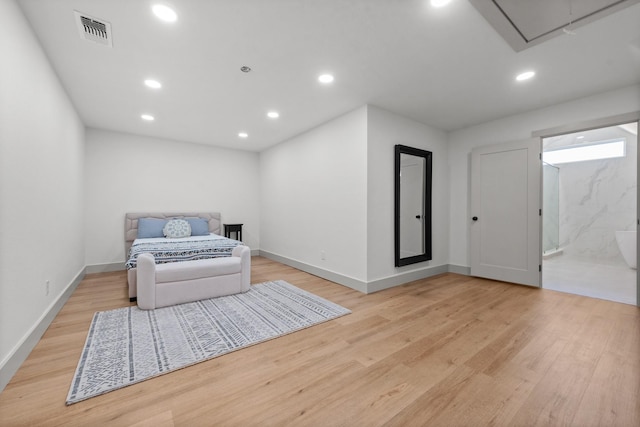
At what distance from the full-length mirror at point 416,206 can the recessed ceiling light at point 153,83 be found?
11.4 ft

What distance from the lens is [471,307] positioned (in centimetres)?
297

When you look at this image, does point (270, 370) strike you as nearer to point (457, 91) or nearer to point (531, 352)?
point (531, 352)

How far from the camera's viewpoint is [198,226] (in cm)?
522

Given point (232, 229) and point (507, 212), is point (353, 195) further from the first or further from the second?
point (232, 229)

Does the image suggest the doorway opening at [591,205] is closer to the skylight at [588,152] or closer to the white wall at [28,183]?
the skylight at [588,152]

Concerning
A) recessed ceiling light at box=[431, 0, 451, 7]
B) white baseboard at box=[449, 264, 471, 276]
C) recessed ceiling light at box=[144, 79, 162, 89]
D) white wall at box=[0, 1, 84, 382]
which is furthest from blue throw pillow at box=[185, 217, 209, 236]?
recessed ceiling light at box=[431, 0, 451, 7]

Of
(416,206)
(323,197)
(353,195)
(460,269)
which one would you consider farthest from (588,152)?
(323,197)

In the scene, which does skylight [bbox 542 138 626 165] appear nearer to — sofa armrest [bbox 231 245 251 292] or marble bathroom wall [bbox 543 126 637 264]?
marble bathroom wall [bbox 543 126 637 264]

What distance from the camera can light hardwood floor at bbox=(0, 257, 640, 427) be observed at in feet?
4.55

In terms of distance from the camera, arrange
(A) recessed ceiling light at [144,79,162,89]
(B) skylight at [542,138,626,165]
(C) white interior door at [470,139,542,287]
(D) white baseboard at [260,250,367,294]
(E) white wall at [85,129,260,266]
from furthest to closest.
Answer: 1. (B) skylight at [542,138,626,165]
2. (E) white wall at [85,129,260,266]
3. (C) white interior door at [470,139,542,287]
4. (D) white baseboard at [260,250,367,294]
5. (A) recessed ceiling light at [144,79,162,89]

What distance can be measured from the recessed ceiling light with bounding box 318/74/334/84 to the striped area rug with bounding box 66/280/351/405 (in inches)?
101

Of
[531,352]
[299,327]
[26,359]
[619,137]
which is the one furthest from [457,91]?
[619,137]

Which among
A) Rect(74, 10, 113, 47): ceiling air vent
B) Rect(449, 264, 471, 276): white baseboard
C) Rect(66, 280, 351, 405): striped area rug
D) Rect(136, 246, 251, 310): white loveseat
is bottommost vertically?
Rect(66, 280, 351, 405): striped area rug

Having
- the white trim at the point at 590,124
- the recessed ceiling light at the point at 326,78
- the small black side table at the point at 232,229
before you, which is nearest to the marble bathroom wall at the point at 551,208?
the white trim at the point at 590,124
